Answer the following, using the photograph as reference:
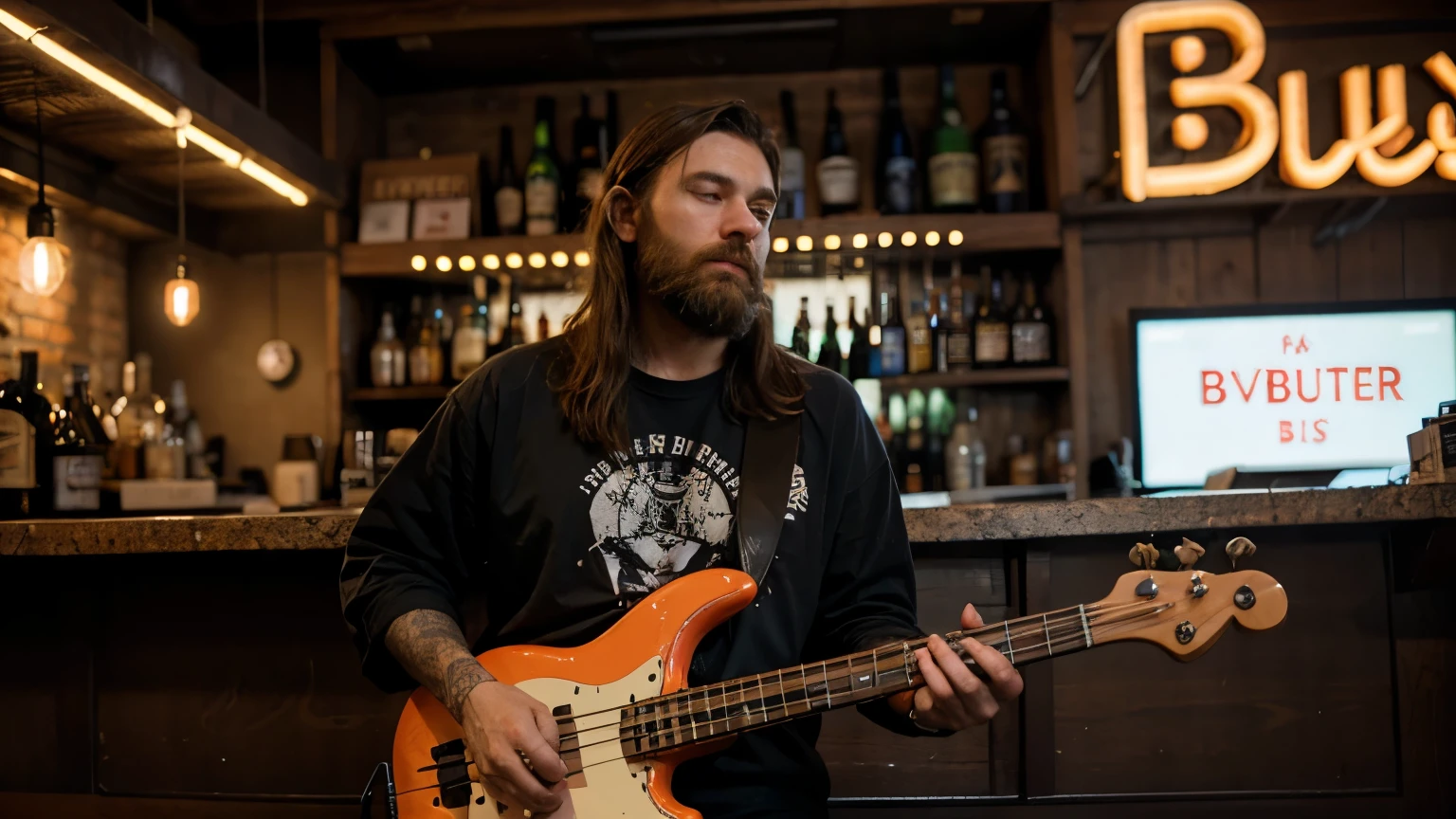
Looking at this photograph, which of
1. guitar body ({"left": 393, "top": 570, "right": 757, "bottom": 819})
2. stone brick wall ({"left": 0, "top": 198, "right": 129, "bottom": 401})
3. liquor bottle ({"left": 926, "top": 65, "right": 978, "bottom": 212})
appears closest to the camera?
guitar body ({"left": 393, "top": 570, "right": 757, "bottom": 819})

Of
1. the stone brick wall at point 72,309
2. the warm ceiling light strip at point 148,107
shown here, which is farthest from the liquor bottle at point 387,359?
the stone brick wall at point 72,309

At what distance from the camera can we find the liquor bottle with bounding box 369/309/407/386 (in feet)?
10.8

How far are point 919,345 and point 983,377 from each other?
25 centimetres

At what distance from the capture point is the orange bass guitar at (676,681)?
3.49 feet

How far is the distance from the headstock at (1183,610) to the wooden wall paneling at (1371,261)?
2.63 meters

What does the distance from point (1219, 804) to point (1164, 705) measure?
17 centimetres

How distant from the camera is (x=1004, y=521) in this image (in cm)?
157

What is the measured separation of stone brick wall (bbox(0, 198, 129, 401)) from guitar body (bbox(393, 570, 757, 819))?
7.40 feet

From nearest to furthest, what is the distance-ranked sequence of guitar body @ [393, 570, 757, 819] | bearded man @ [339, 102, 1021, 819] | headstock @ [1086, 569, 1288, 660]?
1. headstock @ [1086, 569, 1288, 660]
2. guitar body @ [393, 570, 757, 819]
3. bearded man @ [339, 102, 1021, 819]

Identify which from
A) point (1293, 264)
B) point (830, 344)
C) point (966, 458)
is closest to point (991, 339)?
point (966, 458)

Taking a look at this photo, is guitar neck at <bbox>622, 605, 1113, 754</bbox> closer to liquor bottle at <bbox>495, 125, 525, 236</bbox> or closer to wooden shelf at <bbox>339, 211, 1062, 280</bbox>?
wooden shelf at <bbox>339, 211, 1062, 280</bbox>

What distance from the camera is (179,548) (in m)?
1.64

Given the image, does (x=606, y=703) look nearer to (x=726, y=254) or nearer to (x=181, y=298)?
(x=726, y=254)

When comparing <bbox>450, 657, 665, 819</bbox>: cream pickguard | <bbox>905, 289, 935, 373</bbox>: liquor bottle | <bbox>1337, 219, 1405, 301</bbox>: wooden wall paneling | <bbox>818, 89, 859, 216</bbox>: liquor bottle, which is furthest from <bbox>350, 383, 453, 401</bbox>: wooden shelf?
<bbox>1337, 219, 1405, 301</bbox>: wooden wall paneling
